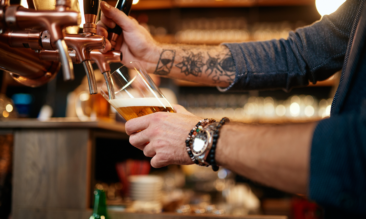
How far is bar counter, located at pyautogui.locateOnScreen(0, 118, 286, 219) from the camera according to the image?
43.8 inches

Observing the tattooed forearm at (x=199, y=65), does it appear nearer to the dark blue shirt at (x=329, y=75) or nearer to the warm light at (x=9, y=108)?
the dark blue shirt at (x=329, y=75)

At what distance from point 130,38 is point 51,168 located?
1.94 ft

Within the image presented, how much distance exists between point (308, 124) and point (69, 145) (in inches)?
35.8

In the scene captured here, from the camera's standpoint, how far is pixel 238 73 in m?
1.00

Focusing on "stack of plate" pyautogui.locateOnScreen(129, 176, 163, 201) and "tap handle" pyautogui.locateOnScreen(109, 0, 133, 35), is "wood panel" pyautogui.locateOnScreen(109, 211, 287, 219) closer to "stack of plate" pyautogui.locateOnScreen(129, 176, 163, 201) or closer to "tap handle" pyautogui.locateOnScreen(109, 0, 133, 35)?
"stack of plate" pyautogui.locateOnScreen(129, 176, 163, 201)

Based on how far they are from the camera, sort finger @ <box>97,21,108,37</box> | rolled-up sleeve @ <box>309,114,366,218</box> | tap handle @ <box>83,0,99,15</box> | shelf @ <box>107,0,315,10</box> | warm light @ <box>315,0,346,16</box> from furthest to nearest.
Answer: shelf @ <box>107,0,315,10</box> < warm light @ <box>315,0,346,16</box> < finger @ <box>97,21,108,37</box> < tap handle @ <box>83,0,99,15</box> < rolled-up sleeve @ <box>309,114,366,218</box>

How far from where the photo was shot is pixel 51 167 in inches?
44.9

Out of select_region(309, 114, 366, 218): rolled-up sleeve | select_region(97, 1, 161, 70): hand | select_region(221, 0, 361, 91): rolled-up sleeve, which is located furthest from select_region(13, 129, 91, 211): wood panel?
select_region(309, 114, 366, 218): rolled-up sleeve

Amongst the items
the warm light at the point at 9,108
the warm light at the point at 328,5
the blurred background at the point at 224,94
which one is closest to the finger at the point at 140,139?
the warm light at the point at 9,108

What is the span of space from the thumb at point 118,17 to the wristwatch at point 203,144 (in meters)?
0.40

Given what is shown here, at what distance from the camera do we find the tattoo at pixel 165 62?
1015 millimetres

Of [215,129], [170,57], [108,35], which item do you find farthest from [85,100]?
[215,129]

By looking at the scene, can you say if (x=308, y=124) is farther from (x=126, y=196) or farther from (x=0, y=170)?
(x=126, y=196)

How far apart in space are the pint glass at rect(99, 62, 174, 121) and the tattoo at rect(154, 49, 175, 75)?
269mm
